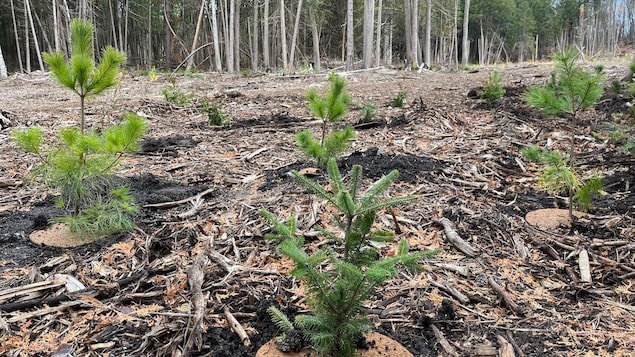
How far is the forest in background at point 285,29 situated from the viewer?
861 inches

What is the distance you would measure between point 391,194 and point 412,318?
64.1 inches

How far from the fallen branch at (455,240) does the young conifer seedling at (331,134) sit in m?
1.15

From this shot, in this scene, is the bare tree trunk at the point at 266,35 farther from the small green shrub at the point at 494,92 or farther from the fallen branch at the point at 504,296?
the fallen branch at the point at 504,296

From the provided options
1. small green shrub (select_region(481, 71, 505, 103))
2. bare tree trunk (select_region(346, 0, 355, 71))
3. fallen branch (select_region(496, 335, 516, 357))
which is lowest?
fallen branch (select_region(496, 335, 516, 357))

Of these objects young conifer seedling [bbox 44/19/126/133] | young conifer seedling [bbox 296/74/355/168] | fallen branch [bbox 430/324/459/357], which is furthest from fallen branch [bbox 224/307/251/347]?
young conifer seedling [bbox 296/74/355/168]

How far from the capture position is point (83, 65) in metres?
3.07

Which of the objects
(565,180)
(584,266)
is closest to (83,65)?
(584,266)

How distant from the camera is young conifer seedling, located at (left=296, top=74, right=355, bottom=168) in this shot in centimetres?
413

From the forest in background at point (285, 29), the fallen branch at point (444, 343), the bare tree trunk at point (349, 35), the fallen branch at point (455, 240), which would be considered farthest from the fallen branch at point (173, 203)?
the forest in background at point (285, 29)

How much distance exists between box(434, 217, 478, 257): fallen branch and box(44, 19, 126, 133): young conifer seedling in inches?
99.2

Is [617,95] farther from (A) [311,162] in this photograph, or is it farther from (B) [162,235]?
(B) [162,235]

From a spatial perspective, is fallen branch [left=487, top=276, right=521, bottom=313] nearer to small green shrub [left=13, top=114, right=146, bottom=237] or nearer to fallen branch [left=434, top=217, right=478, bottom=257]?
fallen branch [left=434, top=217, right=478, bottom=257]

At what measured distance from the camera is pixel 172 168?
191 inches

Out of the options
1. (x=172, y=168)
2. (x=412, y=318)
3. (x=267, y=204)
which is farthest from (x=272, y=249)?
(x=172, y=168)
